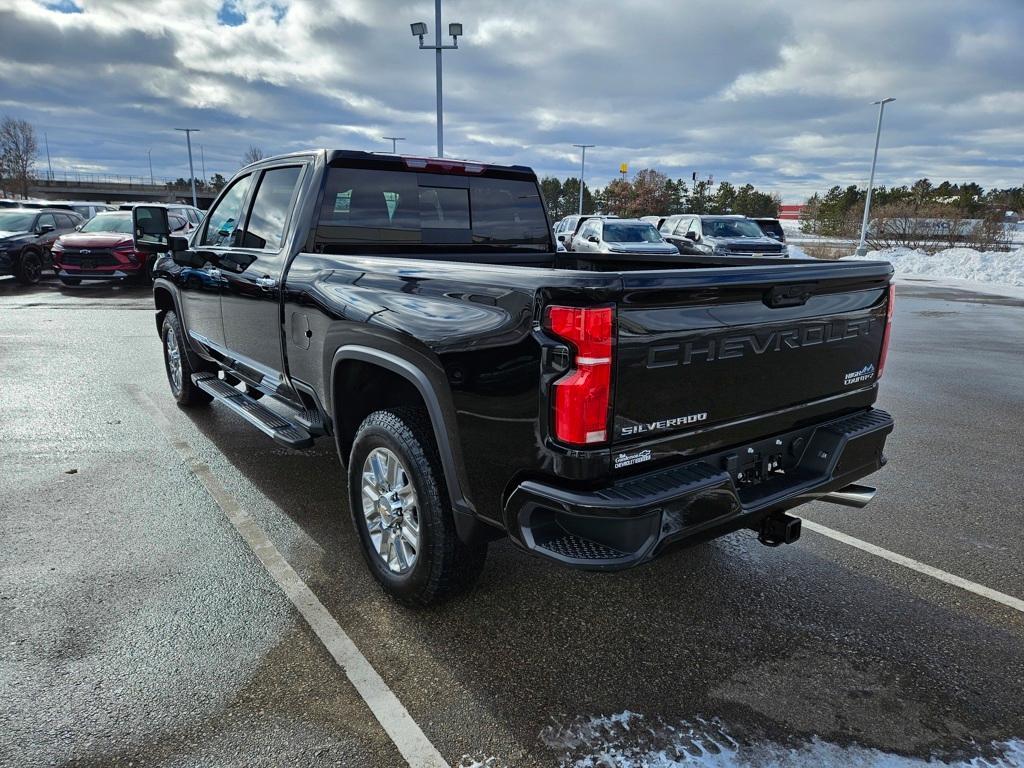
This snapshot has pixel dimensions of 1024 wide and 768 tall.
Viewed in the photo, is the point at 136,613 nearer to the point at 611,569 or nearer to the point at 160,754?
the point at 160,754

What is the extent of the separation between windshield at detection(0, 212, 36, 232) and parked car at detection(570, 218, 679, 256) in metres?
13.2

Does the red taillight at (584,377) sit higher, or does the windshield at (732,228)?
the windshield at (732,228)

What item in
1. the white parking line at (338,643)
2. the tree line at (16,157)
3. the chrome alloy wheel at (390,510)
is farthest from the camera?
the tree line at (16,157)

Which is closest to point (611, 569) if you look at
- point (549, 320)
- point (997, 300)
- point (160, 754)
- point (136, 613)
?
point (549, 320)

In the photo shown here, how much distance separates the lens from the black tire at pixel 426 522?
2.81 metres

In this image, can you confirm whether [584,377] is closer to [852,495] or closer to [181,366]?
[852,495]

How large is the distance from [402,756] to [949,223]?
32.1 meters

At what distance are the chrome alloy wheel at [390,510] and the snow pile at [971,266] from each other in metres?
19.5

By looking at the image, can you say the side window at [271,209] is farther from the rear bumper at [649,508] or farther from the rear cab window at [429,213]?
the rear bumper at [649,508]

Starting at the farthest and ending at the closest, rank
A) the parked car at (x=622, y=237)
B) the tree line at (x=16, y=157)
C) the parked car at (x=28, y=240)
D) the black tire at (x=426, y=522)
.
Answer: the tree line at (x=16, y=157)
the parked car at (x=622, y=237)
the parked car at (x=28, y=240)
the black tire at (x=426, y=522)

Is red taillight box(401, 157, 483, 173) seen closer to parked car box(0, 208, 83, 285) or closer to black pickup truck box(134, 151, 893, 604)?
black pickup truck box(134, 151, 893, 604)

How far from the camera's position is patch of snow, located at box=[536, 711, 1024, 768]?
223 centimetres

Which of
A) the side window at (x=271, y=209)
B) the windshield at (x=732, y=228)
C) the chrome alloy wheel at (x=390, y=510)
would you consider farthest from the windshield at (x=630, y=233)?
the chrome alloy wheel at (x=390, y=510)

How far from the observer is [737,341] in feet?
8.26
